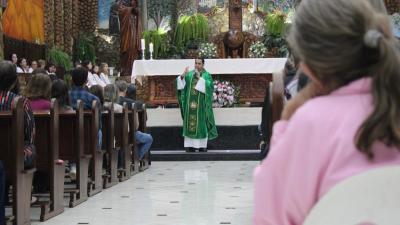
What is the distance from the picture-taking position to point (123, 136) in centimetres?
992

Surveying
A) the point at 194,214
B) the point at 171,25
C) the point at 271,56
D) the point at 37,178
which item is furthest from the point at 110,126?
the point at 171,25

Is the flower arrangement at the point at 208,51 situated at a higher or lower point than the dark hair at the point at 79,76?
higher

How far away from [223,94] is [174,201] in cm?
750

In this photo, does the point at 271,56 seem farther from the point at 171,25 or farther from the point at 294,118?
the point at 294,118

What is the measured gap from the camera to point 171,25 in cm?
2342

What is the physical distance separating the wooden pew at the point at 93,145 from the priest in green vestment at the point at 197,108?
4.55 meters

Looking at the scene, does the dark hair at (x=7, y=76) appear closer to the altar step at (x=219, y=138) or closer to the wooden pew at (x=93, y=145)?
the wooden pew at (x=93, y=145)

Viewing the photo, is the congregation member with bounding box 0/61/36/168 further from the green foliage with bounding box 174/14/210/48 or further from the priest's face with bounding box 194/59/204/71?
the green foliage with bounding box 174/14/210/48

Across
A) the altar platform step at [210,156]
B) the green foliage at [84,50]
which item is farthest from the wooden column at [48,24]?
the altar platform step at [210,156]

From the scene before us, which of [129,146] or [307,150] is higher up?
[307,150]

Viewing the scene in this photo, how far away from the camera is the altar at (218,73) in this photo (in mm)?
15008

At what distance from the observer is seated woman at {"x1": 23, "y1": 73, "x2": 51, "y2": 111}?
277 inches

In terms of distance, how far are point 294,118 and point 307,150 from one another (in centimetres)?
6

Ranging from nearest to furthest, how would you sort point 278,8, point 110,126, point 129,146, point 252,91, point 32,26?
point 110,126
point 129,146
point 252,91
point 32,26
point 278,8
